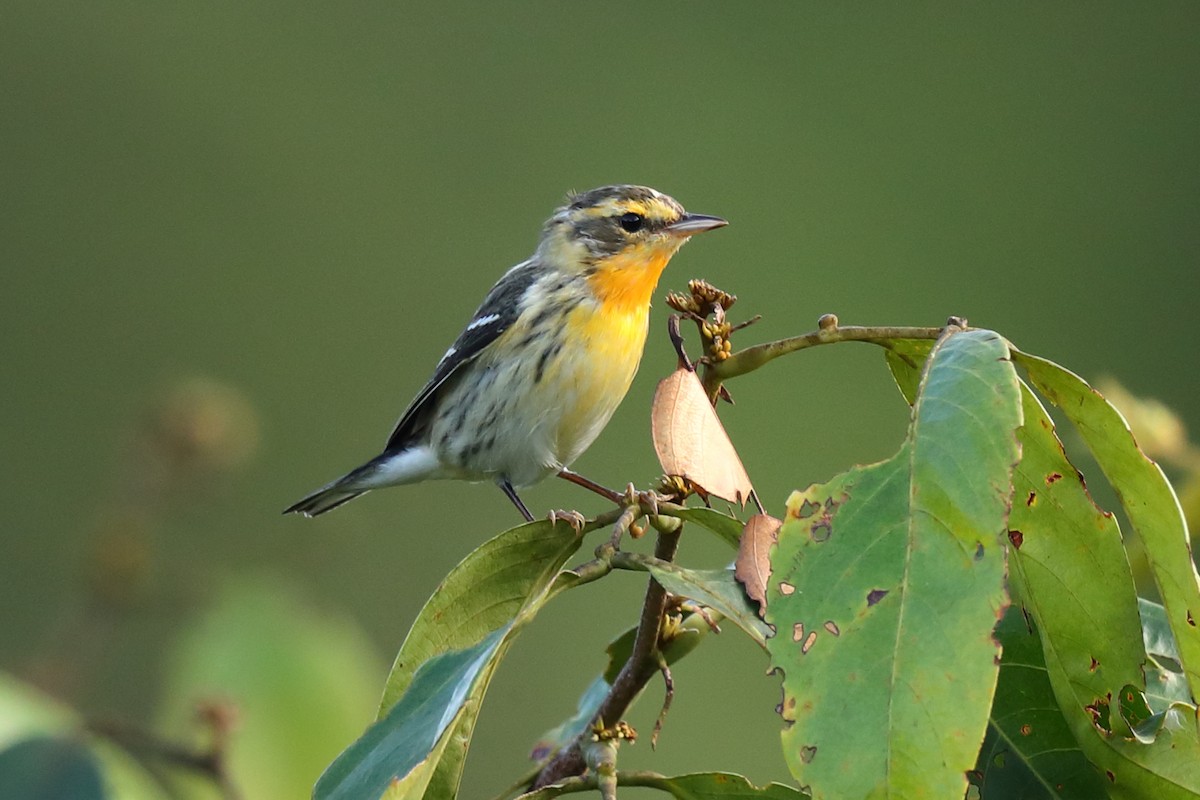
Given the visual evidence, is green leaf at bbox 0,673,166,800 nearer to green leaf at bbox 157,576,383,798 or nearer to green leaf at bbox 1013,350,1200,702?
green leaf at bbox 157,576,383,798

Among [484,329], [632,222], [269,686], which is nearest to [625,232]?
[632,222]

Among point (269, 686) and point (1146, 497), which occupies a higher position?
point (1146, 497)

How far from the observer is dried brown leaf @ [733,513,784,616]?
133cm

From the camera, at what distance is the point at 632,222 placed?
12.9 feet

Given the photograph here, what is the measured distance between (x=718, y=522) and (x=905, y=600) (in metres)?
0.35

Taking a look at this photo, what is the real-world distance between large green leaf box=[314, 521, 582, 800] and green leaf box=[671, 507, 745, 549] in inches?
5.4

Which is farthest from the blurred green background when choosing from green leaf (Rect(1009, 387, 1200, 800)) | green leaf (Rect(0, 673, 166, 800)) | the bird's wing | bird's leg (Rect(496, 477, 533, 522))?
green leaf (Rect(1009, 387, 1200, 800))

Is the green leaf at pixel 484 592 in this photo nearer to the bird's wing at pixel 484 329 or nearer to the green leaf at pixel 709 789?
the green leaf at pixel 709 789

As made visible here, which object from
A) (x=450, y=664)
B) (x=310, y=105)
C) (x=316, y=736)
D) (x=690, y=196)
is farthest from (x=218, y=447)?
(x=310, y=105)

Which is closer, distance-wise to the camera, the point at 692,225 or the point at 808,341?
the point at 808,341

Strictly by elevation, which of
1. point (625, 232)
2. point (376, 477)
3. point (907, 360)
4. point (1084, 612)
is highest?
point (907, 360)

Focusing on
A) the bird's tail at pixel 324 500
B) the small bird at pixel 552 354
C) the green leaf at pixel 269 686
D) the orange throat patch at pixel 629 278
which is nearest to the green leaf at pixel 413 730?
the green leaf at pixel 269 686

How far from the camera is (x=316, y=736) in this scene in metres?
2.20

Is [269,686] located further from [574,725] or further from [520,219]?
[520,219]
